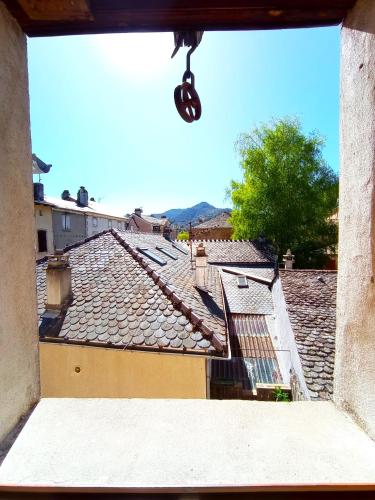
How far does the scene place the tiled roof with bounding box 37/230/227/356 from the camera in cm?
506

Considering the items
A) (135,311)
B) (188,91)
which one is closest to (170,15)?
(188,91)

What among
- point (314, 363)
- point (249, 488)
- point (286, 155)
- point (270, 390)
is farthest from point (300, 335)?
point (286, 155)

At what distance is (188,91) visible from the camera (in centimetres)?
133

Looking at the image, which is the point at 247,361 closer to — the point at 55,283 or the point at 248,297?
the point at 248,297

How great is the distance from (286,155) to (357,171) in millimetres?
20304

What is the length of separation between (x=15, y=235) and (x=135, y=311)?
488 cm

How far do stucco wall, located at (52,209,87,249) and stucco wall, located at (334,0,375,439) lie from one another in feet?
71.4

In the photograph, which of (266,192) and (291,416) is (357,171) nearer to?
(291,416)

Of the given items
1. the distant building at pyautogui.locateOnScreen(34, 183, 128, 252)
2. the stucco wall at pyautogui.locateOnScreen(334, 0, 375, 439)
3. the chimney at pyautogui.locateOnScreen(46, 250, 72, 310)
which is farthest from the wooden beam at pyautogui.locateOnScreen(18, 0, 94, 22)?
Result: the distant building at pyautogui.locateOnScreen(34, 183, 128, 252)

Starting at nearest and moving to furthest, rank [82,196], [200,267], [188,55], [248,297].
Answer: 1. [188,55]
2. [200,267]
3. [248,297]
4. [82,196]

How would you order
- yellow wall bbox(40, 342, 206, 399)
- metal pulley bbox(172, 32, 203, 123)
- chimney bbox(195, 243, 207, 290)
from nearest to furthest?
metal pulley bbox(172, 32, 203, 123) → yellow wall bbox(40, 342, 206, 399) → chimney bbox(195, 243, 207, 290)

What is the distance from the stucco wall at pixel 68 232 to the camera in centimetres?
2038

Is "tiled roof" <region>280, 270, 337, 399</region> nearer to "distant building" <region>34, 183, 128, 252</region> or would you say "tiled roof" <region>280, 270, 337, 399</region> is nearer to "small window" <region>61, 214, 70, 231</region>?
"distant building" <region>34, 183, 128, 252</region>

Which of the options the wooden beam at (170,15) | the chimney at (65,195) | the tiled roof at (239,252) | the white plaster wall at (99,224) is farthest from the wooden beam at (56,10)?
the chimney at (65,195)
